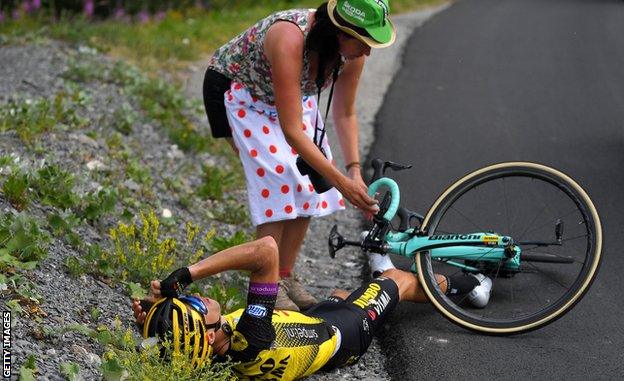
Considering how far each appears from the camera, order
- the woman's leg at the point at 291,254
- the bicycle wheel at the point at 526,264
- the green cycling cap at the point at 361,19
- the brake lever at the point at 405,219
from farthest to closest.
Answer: the brake lever at the point at 405,219, the woman's leg at the point at 291,254, the bicycle wheel at the point at 526,264, the green cycling cap at the point at 361,19

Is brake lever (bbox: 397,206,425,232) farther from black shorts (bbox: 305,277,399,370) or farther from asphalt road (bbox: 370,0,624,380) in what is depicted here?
asphalt road (bbox: 370,0,624,380)

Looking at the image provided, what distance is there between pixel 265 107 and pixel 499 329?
1694mm

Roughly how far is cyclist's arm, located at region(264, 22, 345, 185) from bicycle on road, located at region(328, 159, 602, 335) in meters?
0.76

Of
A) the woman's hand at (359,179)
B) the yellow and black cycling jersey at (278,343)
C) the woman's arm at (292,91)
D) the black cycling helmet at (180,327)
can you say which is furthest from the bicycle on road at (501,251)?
the black cycling helmet at (180,327)

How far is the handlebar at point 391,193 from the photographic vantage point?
599 cm

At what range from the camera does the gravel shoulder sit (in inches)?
188

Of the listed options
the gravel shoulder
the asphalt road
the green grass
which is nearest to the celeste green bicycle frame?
the asphalt road

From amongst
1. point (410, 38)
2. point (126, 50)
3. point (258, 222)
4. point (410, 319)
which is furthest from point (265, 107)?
point (410, 38)

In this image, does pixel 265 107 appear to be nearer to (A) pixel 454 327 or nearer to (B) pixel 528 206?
(A) pixel 454 327

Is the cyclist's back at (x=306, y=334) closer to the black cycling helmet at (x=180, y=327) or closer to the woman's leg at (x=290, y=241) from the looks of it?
the black cycling helmet at (x=180, y=327)

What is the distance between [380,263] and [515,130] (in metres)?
4.56

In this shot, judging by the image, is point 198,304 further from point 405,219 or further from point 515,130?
point 515,130

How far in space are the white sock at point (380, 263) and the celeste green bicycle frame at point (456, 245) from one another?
0.80 feet

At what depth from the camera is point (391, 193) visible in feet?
19.9
